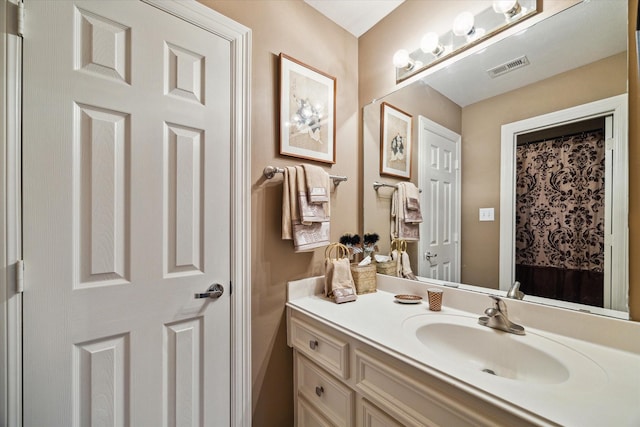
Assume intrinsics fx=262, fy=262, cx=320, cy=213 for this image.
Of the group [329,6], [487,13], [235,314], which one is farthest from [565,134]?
[235,314]

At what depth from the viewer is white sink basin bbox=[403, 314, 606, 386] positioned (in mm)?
762

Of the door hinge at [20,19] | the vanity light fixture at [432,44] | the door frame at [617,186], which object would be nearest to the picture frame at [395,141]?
the vanity light fixture at [432,44]

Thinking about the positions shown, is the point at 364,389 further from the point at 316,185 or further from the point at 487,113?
the point at 487,113

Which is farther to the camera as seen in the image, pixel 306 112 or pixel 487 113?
pixel 306 112

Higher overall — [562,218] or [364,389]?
[562,218]

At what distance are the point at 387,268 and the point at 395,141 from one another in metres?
0.76

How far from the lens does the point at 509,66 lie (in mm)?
1093

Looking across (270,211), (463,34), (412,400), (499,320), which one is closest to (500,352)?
(499,320)

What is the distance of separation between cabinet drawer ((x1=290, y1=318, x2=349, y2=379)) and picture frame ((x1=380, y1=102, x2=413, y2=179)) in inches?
37.2

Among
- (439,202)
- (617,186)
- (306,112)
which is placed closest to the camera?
(617,186)

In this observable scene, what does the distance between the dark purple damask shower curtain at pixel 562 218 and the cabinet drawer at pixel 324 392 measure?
32.9 inches

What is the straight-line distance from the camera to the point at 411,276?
57.3 inches

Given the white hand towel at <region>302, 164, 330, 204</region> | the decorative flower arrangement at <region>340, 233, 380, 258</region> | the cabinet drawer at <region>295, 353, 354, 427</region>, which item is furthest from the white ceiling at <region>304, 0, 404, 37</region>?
the cabinet drawer at <region>295, 353, 354, 427</region>

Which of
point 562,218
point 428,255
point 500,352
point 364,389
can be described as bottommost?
point 364,389
